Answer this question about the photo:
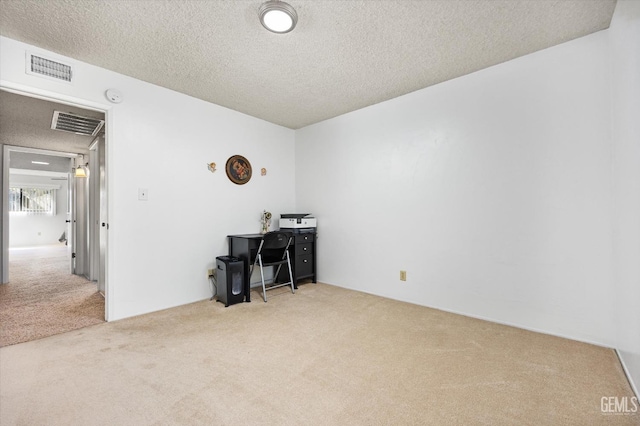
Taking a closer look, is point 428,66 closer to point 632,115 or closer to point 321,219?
point 632,115

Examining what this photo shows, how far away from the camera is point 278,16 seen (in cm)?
188

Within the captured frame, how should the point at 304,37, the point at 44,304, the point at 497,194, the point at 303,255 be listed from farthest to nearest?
the point at 303,255, the point at 44,304, the point at 497,194, the point at 304,37

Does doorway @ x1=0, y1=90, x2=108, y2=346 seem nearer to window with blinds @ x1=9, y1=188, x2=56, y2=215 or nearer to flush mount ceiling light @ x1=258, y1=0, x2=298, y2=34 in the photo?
flush mount ceiling light @ x1=258, y1=0, x2=298, y2=34

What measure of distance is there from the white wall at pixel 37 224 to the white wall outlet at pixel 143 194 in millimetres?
9086

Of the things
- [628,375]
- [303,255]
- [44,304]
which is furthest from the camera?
[303,255]

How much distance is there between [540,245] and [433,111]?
165 cm

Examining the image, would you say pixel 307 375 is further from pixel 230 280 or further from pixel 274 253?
pixel 274 253

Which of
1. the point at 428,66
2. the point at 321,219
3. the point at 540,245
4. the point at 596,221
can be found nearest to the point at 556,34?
the point at 428,66

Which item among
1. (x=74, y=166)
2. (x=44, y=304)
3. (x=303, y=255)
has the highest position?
(x=74, y=166)

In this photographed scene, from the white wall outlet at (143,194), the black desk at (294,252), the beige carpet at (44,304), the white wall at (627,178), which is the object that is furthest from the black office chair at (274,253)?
the white wall at (627,178)

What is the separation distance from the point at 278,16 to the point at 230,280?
2509 millimetres

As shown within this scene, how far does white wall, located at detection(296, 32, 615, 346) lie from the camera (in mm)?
2201

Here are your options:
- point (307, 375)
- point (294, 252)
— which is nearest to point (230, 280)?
point (294, 252)

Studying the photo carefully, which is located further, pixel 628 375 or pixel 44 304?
pixel 44 304
